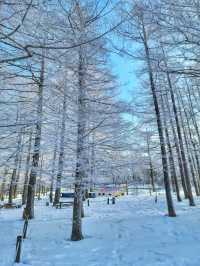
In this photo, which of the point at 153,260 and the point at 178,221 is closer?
the point at 153,260

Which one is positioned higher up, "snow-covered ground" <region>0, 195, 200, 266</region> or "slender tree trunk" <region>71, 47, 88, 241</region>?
"slender tree trunk" <region>71, 47, 88, 241</region>

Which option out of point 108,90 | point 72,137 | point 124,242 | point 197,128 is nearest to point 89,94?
point 108,90

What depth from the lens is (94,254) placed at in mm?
6945

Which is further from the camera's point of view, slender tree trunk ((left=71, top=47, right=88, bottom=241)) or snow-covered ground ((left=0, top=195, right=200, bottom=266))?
slender tree trunk ((left=71, top=47, right=88, bottom=241))

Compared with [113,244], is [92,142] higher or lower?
higher

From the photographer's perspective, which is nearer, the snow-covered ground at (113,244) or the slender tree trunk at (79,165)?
the snow-covered ground at (113,244)

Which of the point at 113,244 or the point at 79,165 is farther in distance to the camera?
the point at 79,165

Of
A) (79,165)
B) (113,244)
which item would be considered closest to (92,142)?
(79,165)

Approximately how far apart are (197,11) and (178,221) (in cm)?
860

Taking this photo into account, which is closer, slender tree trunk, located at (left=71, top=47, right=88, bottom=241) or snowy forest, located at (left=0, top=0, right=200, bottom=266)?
snowy forest, located at (left=0, top=0, right=200, bottom=266)

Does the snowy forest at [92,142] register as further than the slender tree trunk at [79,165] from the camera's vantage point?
No

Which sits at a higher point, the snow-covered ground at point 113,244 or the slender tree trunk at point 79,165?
the slender tree trunk at point 79,165

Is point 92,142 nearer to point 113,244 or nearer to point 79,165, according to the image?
point 79,165

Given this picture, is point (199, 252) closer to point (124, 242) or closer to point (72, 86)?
point (124, 242)
